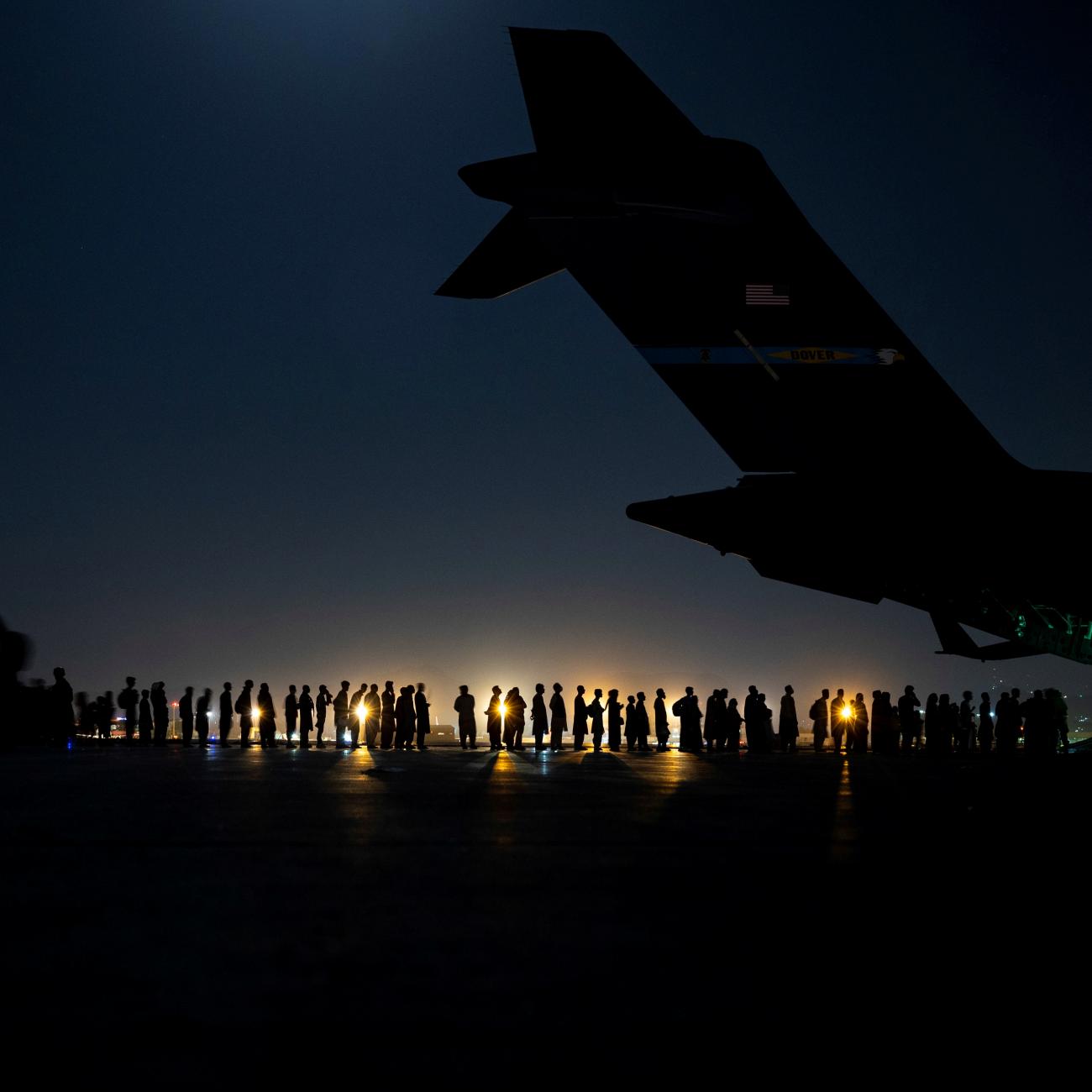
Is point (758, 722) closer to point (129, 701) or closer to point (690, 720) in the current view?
point (690, 720)

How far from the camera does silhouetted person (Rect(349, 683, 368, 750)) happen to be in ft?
72.7

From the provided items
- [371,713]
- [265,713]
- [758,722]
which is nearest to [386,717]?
[371,713]

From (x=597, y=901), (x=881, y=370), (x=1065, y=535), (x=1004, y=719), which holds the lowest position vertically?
(x=1004, y=719)

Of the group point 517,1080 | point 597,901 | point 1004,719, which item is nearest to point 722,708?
point 1004,719

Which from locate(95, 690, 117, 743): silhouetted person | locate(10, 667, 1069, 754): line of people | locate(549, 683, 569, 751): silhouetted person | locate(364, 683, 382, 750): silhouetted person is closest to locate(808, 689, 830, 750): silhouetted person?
locate(10, 667, 1069, 754): line of people

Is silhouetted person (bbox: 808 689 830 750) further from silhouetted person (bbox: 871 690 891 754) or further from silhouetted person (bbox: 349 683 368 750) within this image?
silhouetted person (bbox: 349 683 368 750)

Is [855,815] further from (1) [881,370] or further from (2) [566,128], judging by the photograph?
(2) [566,128]

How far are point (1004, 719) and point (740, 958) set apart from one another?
21355 mm

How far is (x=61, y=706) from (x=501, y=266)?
43.8 feet

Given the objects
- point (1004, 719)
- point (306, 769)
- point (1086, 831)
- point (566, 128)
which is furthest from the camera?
point (1004, 719)

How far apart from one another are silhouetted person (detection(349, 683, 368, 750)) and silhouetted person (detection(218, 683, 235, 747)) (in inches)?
111

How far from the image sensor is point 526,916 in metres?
2.73

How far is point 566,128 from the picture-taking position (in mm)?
7203

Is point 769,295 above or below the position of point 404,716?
above
